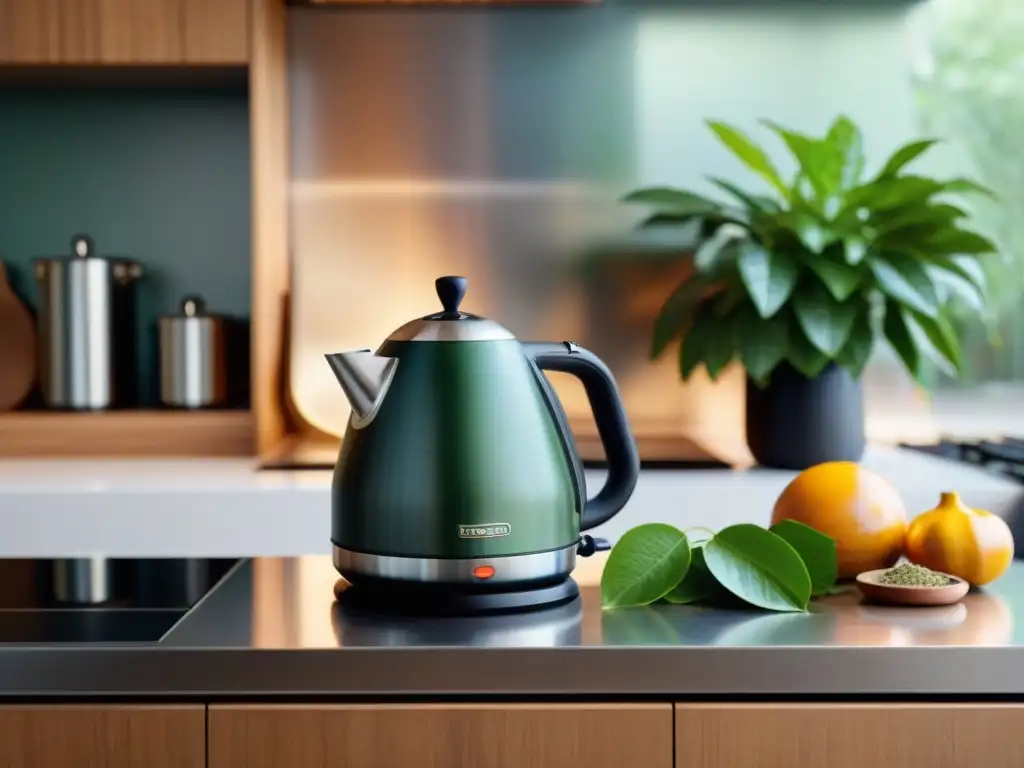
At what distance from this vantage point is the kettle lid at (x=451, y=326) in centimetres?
85

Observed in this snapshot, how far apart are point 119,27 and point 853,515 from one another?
1784mm

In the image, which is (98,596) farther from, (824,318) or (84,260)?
(84,260)

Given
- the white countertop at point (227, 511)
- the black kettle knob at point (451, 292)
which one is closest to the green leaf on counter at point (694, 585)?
the black kettle knob at point (451, 292)

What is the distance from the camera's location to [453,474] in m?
0.82

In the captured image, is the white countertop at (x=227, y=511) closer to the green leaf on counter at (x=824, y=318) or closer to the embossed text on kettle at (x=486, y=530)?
the green leaf on counter at (x=824, y=318)

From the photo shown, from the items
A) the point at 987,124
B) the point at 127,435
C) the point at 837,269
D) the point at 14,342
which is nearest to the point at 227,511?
the point at 127,435

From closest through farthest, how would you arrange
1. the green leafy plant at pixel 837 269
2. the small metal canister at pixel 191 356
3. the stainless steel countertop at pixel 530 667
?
the stainless steel countertop at pixel 530 667 → the green leafy plant at pixel 837 269 → the small metal canister at pixel 191 356

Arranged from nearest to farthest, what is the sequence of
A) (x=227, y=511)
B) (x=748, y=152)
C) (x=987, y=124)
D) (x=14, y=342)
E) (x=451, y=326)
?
(x=451, y=326)
(x=227, y=511)
(x=748, y=152)
(x=14, y=342)
(x=987, y=124)

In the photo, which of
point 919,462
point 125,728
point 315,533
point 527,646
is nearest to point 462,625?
point 527,646

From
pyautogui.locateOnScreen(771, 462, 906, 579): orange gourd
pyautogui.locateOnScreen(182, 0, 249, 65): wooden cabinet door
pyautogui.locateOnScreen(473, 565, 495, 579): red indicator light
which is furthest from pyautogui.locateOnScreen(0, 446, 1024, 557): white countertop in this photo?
pyautogui.locateOnScreen(473, 565, 495, 579): red indicator light

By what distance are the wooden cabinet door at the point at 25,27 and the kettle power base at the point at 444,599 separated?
5.65 ft

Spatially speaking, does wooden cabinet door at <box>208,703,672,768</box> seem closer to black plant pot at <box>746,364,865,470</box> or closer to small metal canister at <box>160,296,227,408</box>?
black plant pot at <box>746,364,865,470</box>

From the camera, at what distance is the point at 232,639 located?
781 millimetres

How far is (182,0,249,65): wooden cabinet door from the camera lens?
220 centimetres
